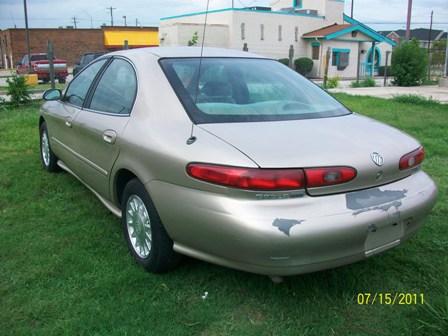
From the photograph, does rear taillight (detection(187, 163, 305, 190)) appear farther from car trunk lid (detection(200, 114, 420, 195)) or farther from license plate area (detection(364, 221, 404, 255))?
license plate area (detection(364, 221, 404, 255))

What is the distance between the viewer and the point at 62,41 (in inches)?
2069

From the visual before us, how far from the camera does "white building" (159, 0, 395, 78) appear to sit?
37531 mm

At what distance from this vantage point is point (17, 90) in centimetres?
1116

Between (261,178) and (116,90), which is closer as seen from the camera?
(261,178)

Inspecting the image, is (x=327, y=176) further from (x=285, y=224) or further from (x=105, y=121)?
(x=105, y=121)

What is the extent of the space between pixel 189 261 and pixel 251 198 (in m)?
1.04

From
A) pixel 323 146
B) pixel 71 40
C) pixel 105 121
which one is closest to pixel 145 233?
pixel 105 121

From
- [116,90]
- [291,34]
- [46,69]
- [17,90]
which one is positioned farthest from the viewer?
[291,34]

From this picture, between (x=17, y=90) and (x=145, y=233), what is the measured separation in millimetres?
9406

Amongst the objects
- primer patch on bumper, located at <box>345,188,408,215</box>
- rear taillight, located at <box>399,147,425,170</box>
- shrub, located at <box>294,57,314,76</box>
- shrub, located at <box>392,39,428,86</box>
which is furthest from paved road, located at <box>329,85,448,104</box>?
shrub, located at <box>294,57,314,76</box>

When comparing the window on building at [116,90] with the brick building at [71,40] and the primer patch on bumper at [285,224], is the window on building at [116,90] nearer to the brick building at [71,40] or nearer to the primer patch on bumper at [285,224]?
the primer patch on bumper at [285,224]

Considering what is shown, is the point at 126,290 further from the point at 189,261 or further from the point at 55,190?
the point at 55,190

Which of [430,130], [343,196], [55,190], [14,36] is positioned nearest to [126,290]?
[343,196]
